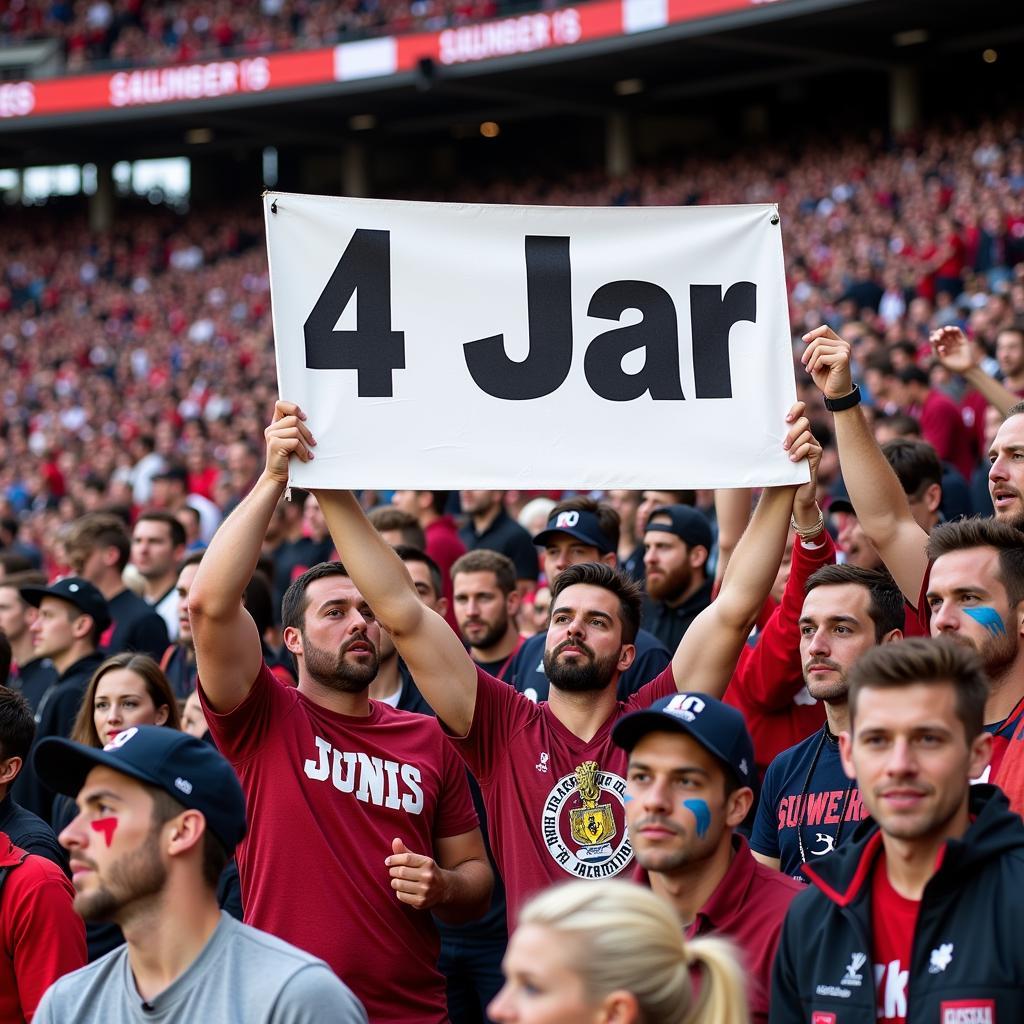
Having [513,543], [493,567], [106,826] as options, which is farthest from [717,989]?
[513,543]

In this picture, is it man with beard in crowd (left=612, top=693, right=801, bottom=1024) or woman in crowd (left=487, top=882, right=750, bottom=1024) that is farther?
man with beard in crowd (left=612, top=693, right=801, bottom=1024)

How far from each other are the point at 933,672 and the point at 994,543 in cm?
117

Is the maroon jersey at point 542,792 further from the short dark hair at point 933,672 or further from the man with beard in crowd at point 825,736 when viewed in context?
the short dark hair at point 933,672

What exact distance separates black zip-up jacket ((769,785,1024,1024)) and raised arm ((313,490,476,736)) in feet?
4.50

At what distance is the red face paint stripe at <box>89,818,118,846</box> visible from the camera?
3.05 meters

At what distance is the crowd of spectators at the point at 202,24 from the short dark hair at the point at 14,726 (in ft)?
73.0

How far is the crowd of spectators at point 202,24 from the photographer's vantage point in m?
26.7

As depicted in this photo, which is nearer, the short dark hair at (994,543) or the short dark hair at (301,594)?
the short dark hair at (994,543)

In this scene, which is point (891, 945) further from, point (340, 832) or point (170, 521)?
point (170, 521)

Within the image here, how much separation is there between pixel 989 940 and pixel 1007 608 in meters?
1.27

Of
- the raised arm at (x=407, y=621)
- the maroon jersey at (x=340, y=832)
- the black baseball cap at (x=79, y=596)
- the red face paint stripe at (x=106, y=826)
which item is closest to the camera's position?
the red face paint stripe at (x=106, y=826)

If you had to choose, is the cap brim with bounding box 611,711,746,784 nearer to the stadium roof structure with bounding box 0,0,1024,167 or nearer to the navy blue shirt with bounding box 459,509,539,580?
the navy blue shirt with bounding box 459,509,539,580

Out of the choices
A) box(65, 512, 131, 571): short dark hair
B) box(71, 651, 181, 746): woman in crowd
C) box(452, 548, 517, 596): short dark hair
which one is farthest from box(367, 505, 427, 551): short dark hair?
box(71, 651, 181, 746): woman in crowd

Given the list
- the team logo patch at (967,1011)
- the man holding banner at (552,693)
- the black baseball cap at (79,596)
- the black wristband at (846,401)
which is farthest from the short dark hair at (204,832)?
the black baseball cap at (79,596)
